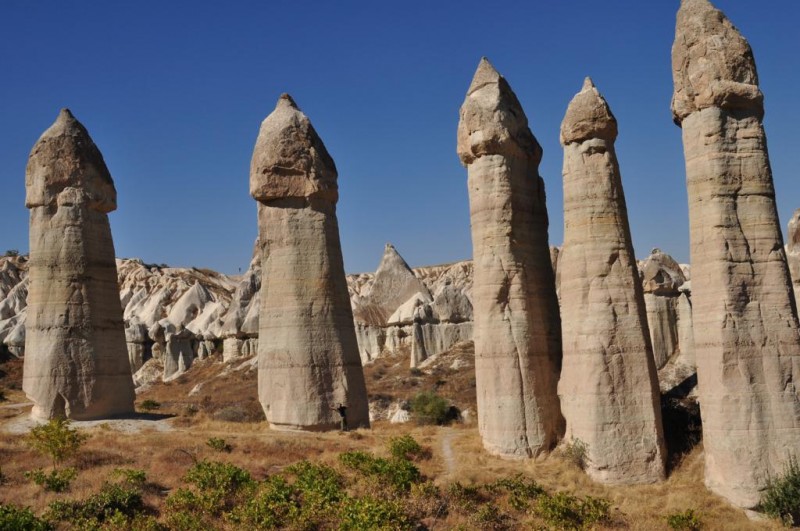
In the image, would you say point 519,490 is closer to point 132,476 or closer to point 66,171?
point 132,476

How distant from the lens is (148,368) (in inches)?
1781

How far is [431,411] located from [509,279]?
8.46m

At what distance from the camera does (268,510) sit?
498 inches

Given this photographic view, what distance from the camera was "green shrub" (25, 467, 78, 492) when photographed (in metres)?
13.7

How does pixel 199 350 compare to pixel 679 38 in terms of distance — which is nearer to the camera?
pixel 679 38

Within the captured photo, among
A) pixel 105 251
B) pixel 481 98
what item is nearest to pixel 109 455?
pixel 105 251

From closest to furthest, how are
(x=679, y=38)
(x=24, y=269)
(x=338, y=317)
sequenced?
(x=679, y=38) < (x=338, y=317) < (x=24, y=269)

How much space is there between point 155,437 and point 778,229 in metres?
13.6

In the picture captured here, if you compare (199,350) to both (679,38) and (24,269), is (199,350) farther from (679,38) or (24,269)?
(24,269)

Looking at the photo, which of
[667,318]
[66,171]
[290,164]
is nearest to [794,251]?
[667,318]

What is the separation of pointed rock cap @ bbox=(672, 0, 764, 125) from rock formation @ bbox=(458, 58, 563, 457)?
11.6ft

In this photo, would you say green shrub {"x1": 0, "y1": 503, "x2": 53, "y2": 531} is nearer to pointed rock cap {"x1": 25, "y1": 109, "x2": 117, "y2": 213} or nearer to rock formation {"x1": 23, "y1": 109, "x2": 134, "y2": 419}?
rock formation {"x1": 23, "y1": 109, "x2": 134, "y2": 419}

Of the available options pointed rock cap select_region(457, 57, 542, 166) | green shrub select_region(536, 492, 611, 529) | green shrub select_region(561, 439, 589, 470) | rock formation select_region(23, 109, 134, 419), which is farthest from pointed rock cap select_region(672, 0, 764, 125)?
rock formation select_region(23, 109, 134, 419)

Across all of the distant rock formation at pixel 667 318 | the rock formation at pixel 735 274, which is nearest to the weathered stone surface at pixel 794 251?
the distant rock formation at pixel 667 318
